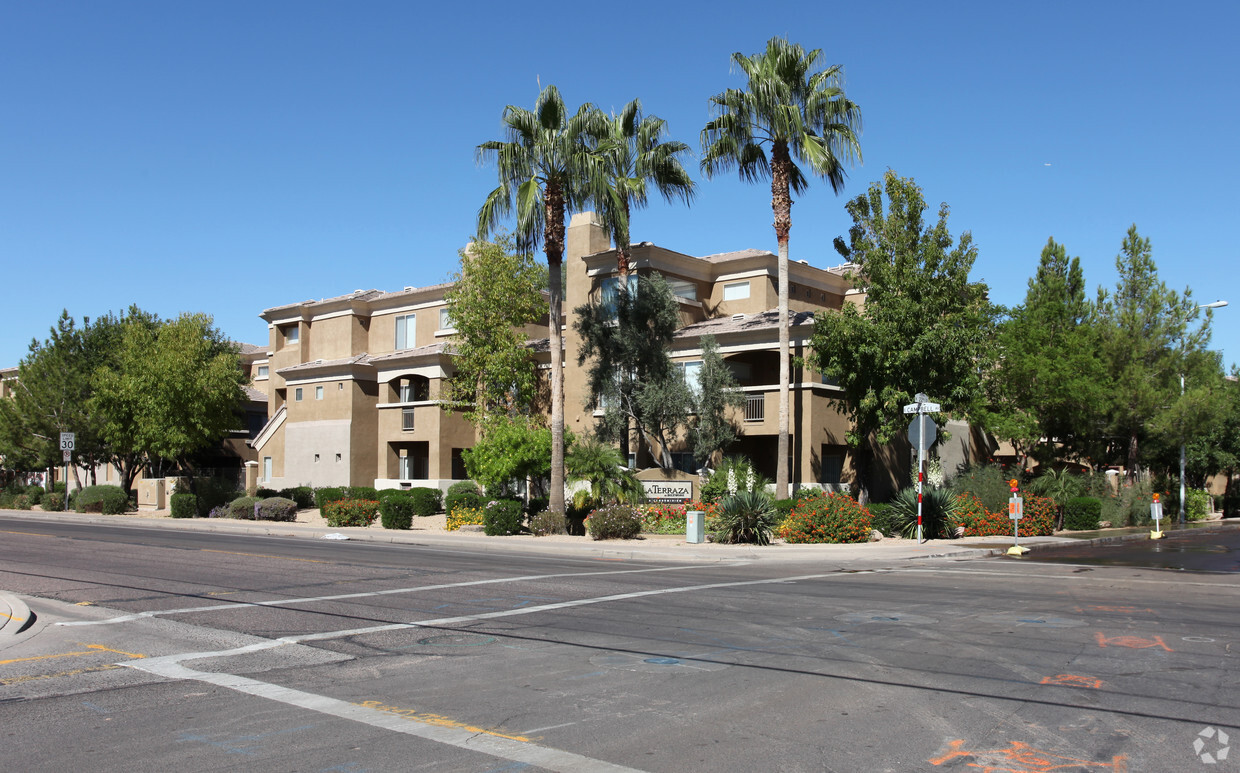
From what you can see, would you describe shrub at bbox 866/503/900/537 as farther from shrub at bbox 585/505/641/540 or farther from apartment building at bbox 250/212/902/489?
shrub at bbox 585/505/641/540

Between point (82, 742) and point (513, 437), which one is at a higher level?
point (513, 437)

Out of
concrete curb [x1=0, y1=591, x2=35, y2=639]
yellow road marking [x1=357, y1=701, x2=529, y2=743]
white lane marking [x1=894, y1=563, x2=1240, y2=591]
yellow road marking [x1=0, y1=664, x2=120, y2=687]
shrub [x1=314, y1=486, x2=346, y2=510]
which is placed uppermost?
shrub [x1=314, y1=486, x2=346, y2=510]

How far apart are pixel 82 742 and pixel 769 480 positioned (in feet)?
97.0

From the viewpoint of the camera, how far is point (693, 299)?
1513 inches

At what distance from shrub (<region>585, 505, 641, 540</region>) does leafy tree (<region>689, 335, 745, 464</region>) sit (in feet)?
23.2

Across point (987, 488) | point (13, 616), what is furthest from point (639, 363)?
point (13, 616)

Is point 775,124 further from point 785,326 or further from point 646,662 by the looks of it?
point 646,662

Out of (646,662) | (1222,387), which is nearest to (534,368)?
(1222,387)

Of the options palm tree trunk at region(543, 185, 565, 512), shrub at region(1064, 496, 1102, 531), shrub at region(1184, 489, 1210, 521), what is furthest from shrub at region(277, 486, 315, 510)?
shrub at region(1184, 489, 1210, 521)

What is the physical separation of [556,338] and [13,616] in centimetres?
1717

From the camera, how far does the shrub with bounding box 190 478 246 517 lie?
1508 inches

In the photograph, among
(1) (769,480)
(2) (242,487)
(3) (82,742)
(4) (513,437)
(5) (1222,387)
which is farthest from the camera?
(2) (242,487)

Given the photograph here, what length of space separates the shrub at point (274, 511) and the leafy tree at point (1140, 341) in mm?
30523

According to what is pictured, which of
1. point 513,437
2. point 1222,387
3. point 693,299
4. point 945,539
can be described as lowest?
point 945,539
